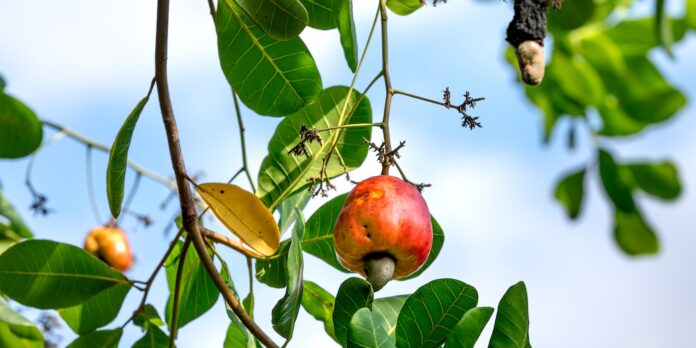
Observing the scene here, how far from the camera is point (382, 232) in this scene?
1.38 meters

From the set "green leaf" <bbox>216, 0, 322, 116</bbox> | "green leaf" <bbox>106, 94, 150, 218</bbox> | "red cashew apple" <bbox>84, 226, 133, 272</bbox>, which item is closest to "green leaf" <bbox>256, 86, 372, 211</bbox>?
"green leaf" <bbox>216, 0, 322, 116</bbox>

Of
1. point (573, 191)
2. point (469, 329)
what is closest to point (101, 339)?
point (469, 329)

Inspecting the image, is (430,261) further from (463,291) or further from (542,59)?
(542,59)

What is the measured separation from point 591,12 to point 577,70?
1.03 ft

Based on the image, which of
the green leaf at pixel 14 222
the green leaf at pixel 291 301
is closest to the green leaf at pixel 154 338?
the green leaf at pixel 291 301

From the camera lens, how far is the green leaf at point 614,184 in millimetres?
2008

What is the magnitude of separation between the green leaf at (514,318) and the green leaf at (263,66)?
548 millimetres

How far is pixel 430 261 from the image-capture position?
1.70 metres

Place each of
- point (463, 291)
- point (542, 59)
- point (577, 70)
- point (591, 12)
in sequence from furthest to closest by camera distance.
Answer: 1. point (577, 70)
2. point (591, 12)
3. point (463, 291)
4. point (542, 59)

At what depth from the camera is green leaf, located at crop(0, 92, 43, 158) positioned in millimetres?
1712

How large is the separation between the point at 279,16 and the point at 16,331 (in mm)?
878

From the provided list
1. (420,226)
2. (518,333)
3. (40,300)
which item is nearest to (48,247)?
(40,300)

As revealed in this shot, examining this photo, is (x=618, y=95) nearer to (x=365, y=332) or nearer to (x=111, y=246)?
(x=365, y=332)

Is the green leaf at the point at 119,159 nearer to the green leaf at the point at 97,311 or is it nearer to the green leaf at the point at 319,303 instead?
the green leaf at the point at 97,311
